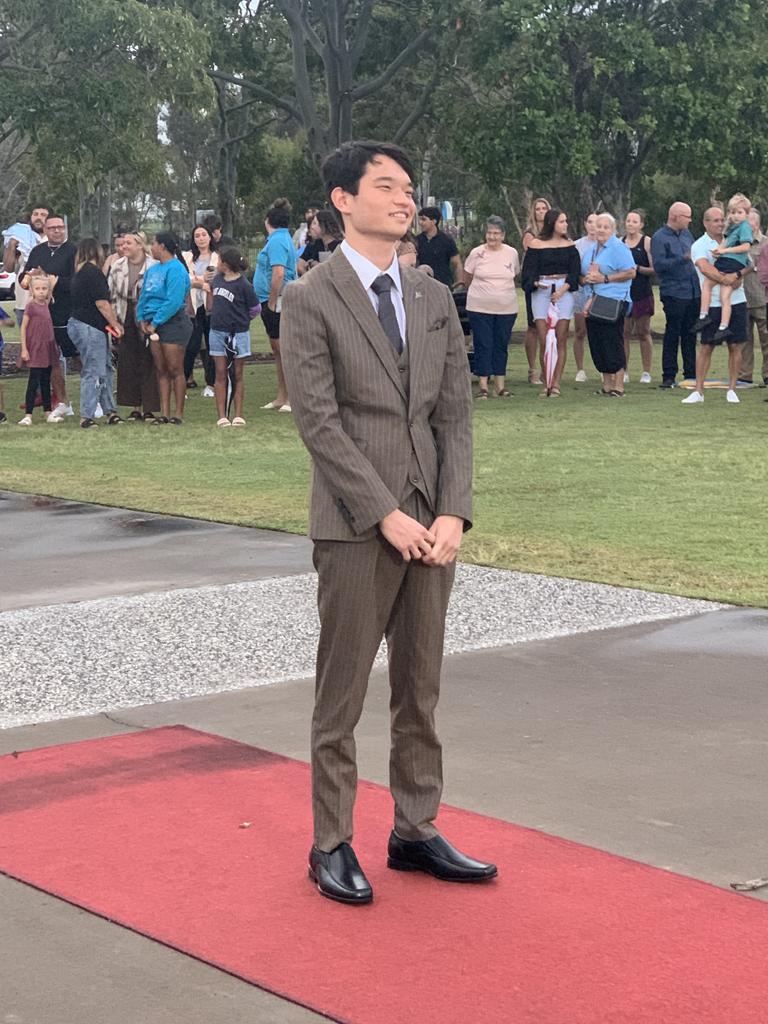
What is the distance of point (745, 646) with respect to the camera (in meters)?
7.57

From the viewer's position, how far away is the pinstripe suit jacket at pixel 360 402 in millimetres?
4547

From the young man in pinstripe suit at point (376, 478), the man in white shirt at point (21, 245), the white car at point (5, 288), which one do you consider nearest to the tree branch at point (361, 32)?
the man in white shirt at point (21, 245)

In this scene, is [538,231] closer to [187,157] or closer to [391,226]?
[391,226]

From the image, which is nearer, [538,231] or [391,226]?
[391,226]

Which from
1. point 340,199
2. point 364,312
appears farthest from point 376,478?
point 340,199

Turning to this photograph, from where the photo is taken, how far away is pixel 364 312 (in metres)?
4.62

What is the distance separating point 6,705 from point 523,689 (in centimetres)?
202

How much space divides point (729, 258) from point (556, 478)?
20.2 ft

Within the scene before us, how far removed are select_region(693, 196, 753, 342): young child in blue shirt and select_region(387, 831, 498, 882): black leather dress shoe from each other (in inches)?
541

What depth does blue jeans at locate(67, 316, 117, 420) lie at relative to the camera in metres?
16.7

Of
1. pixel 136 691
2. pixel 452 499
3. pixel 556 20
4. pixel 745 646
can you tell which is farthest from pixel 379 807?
pixel 556 20

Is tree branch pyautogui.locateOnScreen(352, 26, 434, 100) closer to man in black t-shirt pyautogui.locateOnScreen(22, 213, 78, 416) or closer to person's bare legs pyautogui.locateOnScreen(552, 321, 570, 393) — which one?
person's bare legs pyautogui.locateOnScreen(552, 321, 570, 393)

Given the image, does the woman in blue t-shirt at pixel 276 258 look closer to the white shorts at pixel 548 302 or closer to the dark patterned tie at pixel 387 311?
the white shorts at pixel 548 302

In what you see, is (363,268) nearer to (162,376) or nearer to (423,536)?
(423,536)
